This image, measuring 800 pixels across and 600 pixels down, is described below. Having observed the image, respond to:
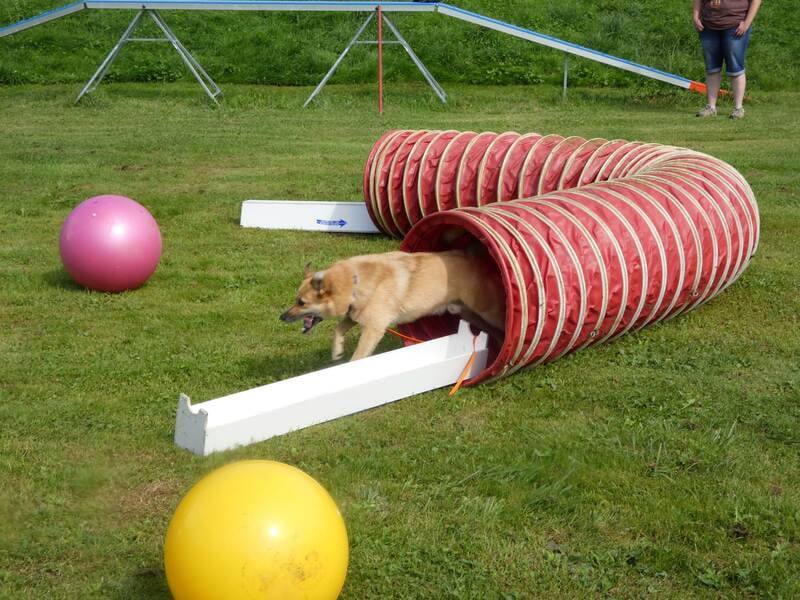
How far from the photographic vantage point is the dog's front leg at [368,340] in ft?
19.6

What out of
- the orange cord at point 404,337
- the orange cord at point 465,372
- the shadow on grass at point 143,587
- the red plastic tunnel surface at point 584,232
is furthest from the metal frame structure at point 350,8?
the shadow on grass at point 143,587

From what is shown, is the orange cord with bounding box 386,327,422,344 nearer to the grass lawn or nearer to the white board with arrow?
the grass lawn

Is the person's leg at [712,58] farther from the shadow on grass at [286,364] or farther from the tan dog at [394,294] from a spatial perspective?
the shadow on grass at [286,364]

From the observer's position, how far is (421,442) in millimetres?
5164

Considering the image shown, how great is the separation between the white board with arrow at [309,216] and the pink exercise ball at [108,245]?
7.22 ft

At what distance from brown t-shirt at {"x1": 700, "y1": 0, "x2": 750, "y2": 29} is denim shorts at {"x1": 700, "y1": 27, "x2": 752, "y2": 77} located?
103 millimetres

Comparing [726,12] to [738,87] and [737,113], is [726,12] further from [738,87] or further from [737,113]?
[737,113]

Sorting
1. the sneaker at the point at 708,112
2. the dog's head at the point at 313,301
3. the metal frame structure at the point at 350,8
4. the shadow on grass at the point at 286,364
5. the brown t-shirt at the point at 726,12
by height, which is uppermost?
the brown t-shirt at the point at 726,12

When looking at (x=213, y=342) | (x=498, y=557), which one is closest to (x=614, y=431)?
(x=498, y=557)

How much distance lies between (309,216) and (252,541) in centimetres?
666

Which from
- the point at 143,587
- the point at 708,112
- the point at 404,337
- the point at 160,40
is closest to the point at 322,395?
the point at 404,337

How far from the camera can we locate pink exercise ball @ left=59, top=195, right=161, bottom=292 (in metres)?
7.35

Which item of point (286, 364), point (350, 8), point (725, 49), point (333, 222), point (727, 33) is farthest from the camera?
point (350, 8)

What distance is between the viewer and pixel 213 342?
6633mm
